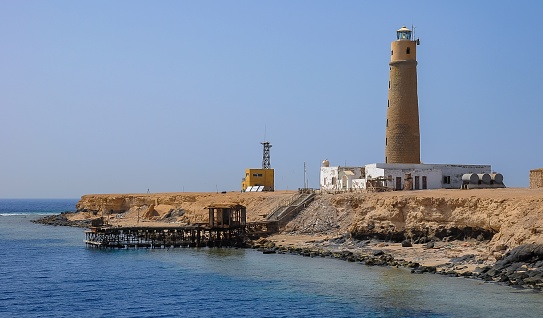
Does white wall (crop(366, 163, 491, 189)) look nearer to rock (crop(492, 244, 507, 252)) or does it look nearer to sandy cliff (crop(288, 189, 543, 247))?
sandy cliff (crop(288, 189, 543, 247))

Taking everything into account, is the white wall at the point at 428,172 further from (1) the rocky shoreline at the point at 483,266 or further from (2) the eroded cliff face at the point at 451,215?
(1) the rocky shoreline at the point at 483,266

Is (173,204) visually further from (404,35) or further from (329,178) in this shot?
(404,35)

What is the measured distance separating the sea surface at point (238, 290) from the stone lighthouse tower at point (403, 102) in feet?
67.8

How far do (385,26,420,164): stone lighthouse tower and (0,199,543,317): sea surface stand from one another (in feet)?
67.8

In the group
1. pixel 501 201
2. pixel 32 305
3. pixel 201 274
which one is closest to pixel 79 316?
pixel 32 305

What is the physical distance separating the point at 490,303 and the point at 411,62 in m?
37.3

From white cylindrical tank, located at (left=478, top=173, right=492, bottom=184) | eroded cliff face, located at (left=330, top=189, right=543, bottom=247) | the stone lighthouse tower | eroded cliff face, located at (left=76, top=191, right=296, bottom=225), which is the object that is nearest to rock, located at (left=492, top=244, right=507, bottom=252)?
eroded cliff face, located at (left=330, top=189, right=543, bottom=247)

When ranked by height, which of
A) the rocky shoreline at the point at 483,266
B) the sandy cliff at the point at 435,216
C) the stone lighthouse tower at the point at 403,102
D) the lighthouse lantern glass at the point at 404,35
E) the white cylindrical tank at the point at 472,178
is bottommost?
the rocky shoreline at the point at 483,266

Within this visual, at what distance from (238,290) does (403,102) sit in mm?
34085

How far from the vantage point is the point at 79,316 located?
31.1 m

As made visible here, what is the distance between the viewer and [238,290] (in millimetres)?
37031

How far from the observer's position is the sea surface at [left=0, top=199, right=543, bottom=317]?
31.6 meters

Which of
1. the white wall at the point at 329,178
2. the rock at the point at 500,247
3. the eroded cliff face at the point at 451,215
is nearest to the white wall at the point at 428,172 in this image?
the eroded cliff face at the point at 451,215

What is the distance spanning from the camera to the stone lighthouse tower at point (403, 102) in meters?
65.9
